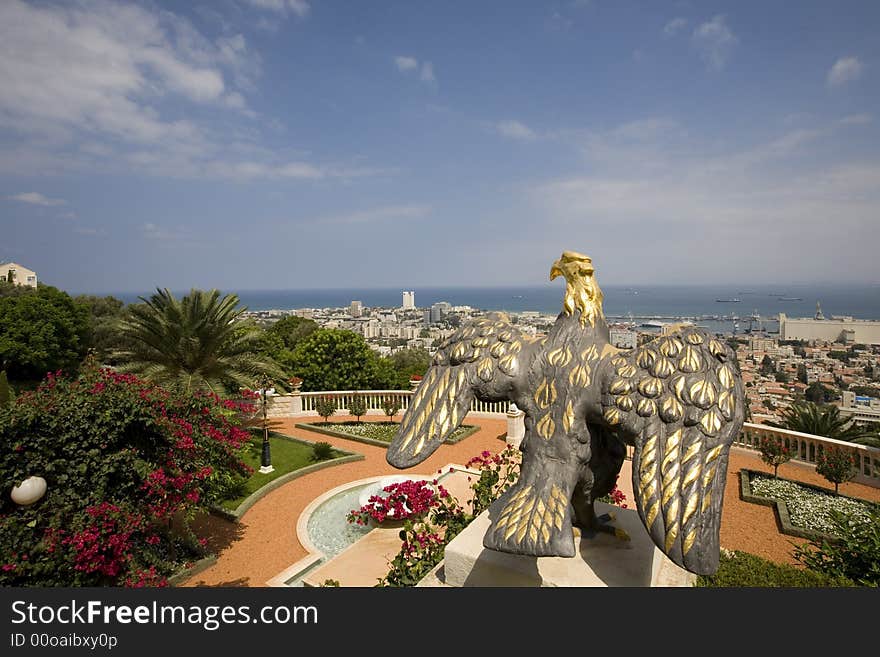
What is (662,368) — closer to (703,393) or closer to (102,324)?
(703,393)

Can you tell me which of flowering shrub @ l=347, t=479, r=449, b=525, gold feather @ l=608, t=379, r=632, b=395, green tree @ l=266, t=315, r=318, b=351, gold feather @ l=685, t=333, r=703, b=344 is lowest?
flowering shrub @ l=347, t=479, r=449, b=525

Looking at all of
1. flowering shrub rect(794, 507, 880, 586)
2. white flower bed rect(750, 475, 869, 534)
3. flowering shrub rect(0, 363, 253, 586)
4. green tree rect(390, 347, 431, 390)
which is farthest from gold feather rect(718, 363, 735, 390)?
green tree rect(390, 347, 431, 390)

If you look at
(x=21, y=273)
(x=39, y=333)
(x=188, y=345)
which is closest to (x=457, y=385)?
(x=188, y=345)

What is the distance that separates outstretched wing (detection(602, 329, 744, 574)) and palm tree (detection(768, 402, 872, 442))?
458 inches

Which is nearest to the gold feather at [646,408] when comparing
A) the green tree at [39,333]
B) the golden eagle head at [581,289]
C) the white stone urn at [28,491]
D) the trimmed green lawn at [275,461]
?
the golden eagle head at [581,289]

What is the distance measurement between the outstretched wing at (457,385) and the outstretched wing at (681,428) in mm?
Answer: 863

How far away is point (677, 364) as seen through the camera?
3363 millimetres

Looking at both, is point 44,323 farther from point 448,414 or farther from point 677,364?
point 677,364

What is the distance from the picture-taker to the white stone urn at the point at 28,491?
433 cm

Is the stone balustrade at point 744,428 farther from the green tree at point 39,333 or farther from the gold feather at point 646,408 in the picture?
the green tree at point 39,333

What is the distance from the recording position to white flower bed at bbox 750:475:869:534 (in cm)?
854

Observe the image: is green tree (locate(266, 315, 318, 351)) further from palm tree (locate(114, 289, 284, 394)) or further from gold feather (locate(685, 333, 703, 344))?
gold feather (locate(685, 333, 703, 344))

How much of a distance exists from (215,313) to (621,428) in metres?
13.1

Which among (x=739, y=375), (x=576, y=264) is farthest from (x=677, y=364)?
(x=576, y=264)
